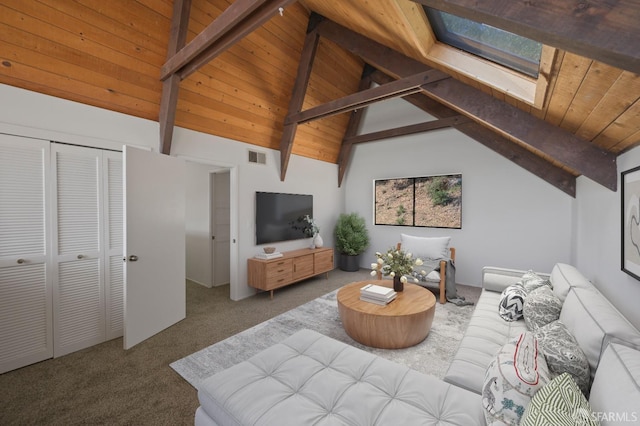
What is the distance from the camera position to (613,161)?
1.85 m

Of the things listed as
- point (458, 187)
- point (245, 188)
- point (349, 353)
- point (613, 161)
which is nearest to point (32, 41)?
point (245, 188)

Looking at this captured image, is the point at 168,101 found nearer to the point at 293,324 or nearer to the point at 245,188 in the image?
the point at 245,188

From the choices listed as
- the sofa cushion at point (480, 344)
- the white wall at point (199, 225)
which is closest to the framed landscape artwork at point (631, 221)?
the sofa cushion at point (480, 344)

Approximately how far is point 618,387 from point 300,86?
4347 millimetres

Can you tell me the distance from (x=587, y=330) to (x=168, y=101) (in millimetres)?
3846

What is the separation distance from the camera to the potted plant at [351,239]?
218 inches

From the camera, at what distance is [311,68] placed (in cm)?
410

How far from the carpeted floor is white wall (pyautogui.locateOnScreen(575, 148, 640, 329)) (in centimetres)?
301

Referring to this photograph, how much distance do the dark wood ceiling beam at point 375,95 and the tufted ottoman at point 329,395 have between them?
9.02ft

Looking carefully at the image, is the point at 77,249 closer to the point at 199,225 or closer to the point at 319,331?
the point at 199,225

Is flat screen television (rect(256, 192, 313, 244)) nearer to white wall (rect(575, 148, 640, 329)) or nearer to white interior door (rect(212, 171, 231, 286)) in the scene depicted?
white interior door (rect(212, 171, 231, 286))

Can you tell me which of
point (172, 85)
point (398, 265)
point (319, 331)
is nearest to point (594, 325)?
point (398, 265)

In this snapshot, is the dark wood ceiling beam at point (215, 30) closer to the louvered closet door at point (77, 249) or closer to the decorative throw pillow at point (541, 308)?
the louvered closet door at point (77, 249)

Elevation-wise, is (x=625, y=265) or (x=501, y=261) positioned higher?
(x=625, y=265)
